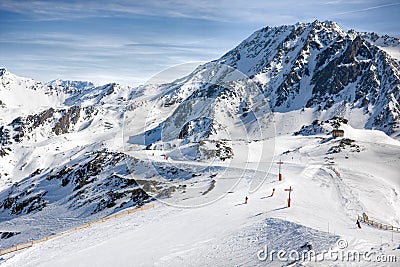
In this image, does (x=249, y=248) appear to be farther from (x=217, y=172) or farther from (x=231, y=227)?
(x=217, y=172)

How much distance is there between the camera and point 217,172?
2239 inches

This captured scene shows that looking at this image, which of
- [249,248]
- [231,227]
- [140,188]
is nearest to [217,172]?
[140,188]

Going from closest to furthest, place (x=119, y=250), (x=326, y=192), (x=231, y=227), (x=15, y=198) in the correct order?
(x=119, y=250) < (x=231, y=227) < (x=326, y=192) < (x=15, y=198)

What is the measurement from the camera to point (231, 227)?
2727 cm

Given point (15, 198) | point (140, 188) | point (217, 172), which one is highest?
point (217, 172)

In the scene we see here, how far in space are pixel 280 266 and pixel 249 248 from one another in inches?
150

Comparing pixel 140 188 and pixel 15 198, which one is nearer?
pixel 140 188

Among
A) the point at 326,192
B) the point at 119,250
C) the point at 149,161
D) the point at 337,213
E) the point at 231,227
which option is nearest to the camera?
the point at 119,250

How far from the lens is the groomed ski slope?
21.9 meters

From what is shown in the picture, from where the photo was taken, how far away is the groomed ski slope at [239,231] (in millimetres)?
21922

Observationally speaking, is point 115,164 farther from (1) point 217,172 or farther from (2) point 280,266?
(2) point 280,266

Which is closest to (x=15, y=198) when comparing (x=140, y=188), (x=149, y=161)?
(x=149, y=161)

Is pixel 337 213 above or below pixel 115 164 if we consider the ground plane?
above

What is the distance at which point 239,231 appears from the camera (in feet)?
84.9
